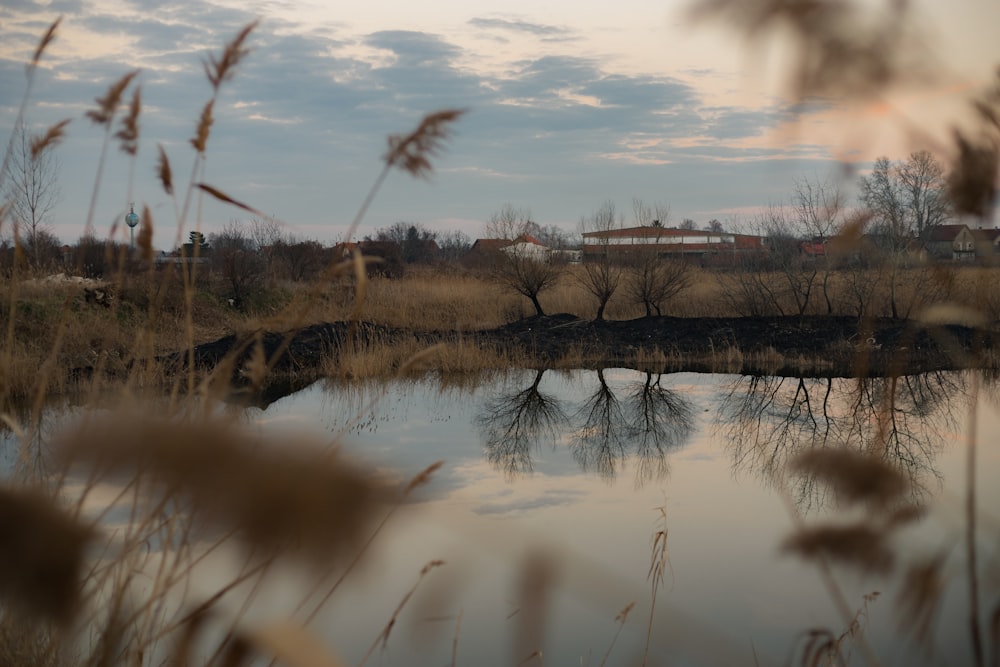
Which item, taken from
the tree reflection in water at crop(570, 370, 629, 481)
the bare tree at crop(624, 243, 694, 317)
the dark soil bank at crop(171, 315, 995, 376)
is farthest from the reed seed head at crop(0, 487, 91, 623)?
the bare tree at crop(624, 243, 694, 317)

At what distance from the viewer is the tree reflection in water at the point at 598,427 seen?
8711mm

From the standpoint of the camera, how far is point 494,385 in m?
13.2

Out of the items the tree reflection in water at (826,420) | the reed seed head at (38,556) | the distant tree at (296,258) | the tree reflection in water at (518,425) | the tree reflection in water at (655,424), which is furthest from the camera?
the distant tree at (296,258)

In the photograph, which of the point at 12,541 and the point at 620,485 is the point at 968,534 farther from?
the point at 620,485

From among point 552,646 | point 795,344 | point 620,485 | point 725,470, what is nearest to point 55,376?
point 620,485

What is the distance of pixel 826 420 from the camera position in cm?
1017

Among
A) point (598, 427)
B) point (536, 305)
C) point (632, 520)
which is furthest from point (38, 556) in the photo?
point (536, 305)

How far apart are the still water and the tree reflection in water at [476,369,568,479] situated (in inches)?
1.7

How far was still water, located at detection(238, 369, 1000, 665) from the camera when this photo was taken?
4.93ft

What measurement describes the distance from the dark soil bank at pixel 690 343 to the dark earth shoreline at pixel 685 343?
2 centimetres

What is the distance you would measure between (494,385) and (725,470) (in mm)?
5415

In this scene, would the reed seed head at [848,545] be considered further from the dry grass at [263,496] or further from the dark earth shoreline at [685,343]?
the dark earth shoreline at [685,343]

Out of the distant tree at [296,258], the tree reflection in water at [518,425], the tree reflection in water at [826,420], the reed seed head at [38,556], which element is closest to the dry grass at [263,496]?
the reed seed head at [38,556]

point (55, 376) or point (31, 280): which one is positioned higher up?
point (31, 280)
